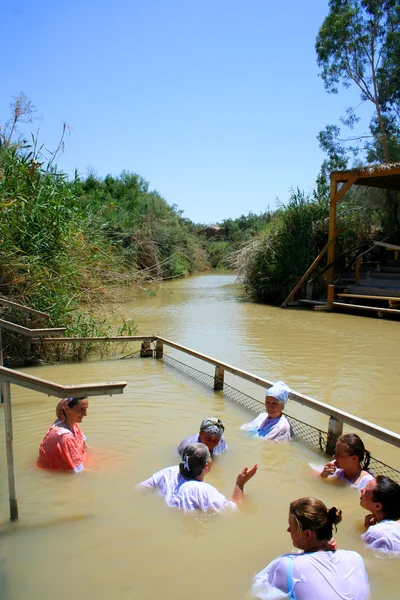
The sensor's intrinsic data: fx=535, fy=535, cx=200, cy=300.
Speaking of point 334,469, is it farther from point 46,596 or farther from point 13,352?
point 13,352

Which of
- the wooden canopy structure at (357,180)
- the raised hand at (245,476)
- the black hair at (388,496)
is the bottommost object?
the raised hand at (245,476)

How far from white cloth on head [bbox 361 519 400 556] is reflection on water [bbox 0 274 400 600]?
0.08 metres

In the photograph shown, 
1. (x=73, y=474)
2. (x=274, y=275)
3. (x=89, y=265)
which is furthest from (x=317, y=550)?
(x=274, y=275)

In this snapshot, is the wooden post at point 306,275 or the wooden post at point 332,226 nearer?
the wooden post at point 332,226

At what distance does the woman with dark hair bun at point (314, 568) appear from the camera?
2.78 m

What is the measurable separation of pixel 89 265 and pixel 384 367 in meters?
5.45

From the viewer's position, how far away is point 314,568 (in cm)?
282

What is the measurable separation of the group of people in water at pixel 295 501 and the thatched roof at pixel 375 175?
10.7 meters

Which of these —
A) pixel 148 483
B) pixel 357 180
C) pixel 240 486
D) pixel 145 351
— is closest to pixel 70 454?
pixel 148 483

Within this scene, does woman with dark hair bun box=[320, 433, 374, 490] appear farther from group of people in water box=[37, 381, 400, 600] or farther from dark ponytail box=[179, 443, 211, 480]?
dark ponytail box=[179, 443, 211, 480]

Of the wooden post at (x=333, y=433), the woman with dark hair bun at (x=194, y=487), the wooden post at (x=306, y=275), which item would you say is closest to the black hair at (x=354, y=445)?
the wooden post at (x=333, y=433)

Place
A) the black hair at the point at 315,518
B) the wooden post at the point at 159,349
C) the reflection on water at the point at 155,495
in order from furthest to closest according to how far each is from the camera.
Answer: the wooden post at the point at 159,349 < the reflection on water at the point at 155,495 < the black hair at the point at 315,518

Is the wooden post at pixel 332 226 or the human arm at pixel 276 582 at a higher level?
the wooden post at pixel 332 226

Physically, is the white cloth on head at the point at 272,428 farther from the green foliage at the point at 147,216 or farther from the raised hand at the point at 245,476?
the green foliage at the point at 147,216
